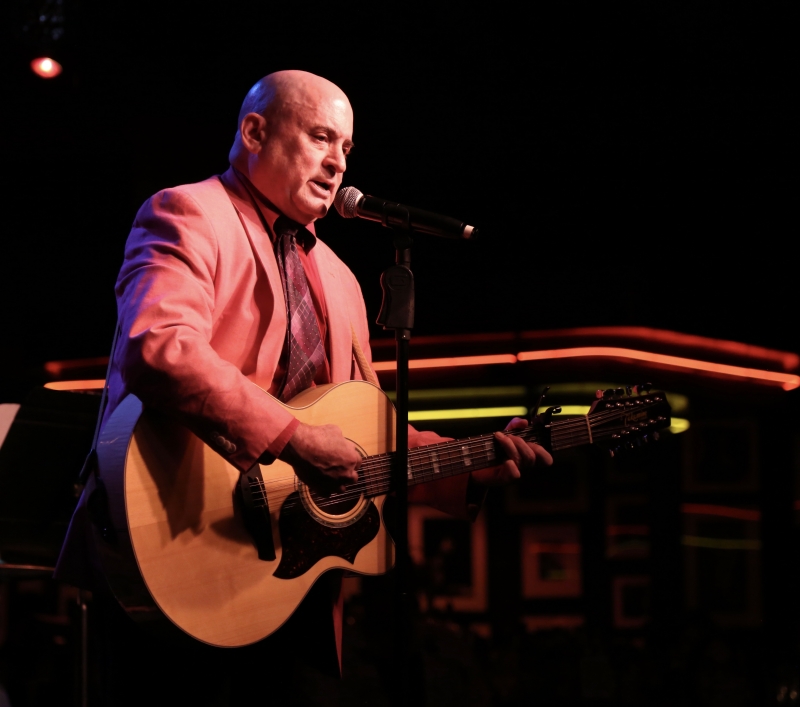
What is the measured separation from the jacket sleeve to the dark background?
2.72 m

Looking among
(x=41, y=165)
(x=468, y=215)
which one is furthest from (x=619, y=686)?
(x=41, y=165)

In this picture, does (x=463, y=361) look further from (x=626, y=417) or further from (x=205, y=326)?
(x=205, y=326)

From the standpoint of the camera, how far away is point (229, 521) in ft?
6.11

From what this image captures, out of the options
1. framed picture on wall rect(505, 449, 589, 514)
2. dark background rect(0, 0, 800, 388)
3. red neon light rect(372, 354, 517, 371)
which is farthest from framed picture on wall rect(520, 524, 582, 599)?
dark background rect(0, 0, 800, 388)

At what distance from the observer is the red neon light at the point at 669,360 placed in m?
6.72

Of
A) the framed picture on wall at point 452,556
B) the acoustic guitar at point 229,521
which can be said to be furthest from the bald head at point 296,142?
the framed picture on wall at point 452,556

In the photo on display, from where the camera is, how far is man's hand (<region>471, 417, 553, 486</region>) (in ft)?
7.58

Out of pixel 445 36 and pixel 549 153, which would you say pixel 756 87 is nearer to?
pixel 549 153

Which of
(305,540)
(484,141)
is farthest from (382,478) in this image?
(484,141)

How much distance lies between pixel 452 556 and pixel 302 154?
262 inches

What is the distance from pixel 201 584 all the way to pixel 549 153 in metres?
3.97

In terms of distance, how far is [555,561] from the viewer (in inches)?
326

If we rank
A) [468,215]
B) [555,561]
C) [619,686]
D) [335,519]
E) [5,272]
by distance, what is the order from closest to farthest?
1. [335,519]
2. [468,215]
3. [619,686]
4. [5,272]
5. [555,561]

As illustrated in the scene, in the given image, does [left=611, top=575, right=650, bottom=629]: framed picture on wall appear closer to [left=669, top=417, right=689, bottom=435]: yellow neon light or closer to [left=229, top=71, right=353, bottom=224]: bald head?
[left=669, top=417, right=689, bottom=435]: yellow neon light
